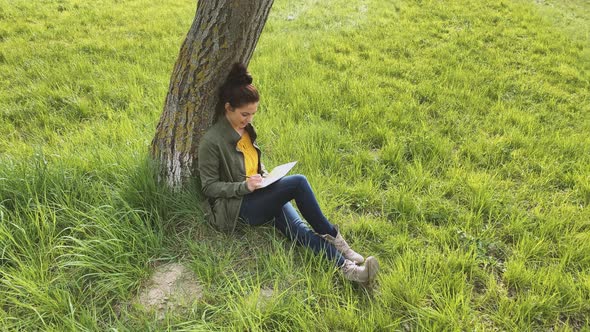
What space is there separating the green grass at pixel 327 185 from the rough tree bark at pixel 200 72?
0.76 ft

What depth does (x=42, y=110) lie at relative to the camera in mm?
4289

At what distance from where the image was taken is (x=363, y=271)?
7.88 feet

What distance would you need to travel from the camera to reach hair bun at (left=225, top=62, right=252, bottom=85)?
104 inches

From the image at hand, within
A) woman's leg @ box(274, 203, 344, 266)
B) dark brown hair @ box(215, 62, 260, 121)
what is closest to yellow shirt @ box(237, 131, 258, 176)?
dark brown hair @ box(215, 62, 260, 121)

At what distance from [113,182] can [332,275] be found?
1.88 metres

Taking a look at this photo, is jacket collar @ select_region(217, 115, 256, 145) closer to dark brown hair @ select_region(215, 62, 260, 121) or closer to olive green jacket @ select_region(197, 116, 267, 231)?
olive green jacket @ select_region(197, 116, 267, 231)

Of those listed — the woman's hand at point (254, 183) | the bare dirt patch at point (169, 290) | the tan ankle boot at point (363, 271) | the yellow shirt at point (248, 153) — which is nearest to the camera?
the bare dirt patch at point (169, 290)

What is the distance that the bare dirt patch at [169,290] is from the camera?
2258 millimetres

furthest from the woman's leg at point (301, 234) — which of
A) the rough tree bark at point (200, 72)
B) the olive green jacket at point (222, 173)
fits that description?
the rough tree bark at point (200, 72)

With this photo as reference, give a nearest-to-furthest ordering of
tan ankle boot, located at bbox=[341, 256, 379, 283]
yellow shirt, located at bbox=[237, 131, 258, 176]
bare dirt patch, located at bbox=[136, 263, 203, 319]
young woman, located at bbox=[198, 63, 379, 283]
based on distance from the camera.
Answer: bare dirt patch, located at bbox=[136, 263, 203, 319]
tan ankle boot, located at bbox=[341, 256, 379, 283]
young woman, located at bbox=[198, 63, 379, 283]
yellow shirt, located at bbox=[237, 131, 258, 176]

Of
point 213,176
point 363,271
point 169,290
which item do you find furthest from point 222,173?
point 363,271

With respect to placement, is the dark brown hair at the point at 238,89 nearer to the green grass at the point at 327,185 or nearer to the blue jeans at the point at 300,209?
the blue jeans at the point at 300,209

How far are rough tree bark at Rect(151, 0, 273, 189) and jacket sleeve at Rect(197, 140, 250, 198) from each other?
0.91 ft

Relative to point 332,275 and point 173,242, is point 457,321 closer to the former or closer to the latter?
point 332,275
